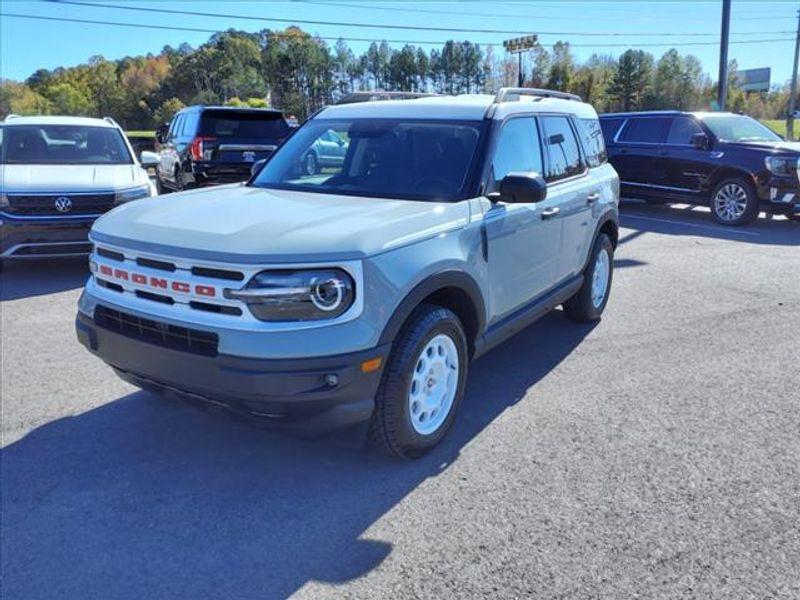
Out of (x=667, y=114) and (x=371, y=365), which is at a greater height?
(x=667, y=114)

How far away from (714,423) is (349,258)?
2623 mm

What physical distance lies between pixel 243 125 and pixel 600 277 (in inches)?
324

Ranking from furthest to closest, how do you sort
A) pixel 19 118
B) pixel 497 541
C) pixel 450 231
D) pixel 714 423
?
pixel 19 118, pixel 714 423, pixel 450 231, pixel 497 541

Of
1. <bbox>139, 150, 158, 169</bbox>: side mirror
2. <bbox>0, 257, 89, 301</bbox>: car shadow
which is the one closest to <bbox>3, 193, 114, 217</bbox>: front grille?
<bbox>0, 257, 89, 301</bbox>: car shadow

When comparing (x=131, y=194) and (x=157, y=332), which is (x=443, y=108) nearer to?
(x=157, y=332)

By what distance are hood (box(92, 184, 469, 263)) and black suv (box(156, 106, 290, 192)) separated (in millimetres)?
8137

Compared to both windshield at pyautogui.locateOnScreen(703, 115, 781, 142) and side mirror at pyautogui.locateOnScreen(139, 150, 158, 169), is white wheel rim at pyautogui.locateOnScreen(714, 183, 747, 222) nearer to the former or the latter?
windshield at pyautogui.locateOnScreen(703, 115, 781, 142)

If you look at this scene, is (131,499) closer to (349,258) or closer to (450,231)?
(349,258)

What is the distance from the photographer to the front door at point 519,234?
13.4 feet

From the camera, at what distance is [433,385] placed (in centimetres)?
371

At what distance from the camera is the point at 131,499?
131 inches

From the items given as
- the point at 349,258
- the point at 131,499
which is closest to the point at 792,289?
the point at 349,258

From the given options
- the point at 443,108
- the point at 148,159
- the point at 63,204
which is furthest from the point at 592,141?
the point at 148,159

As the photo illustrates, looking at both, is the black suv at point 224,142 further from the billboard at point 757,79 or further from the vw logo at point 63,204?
the billboard at point 757,79
